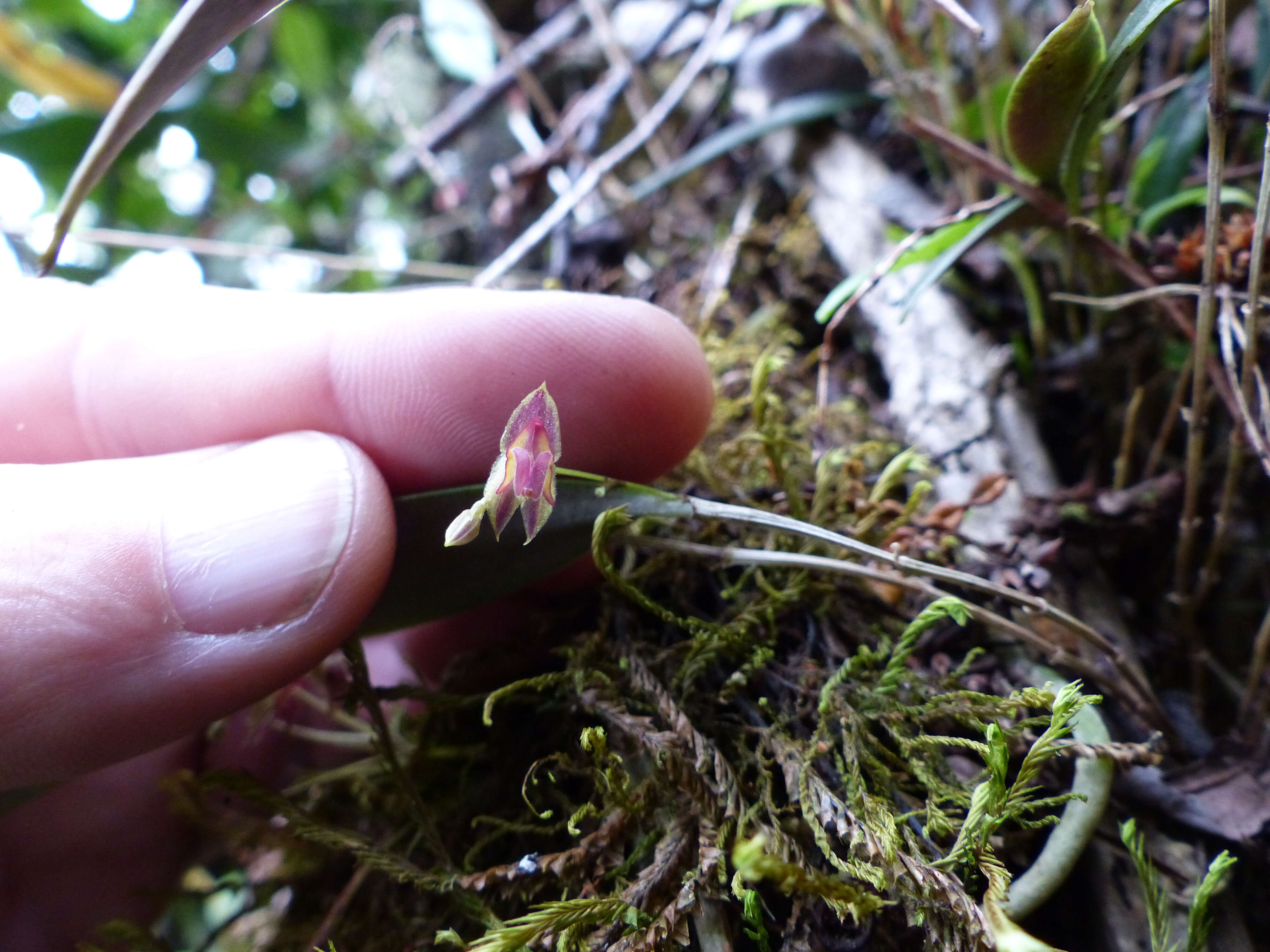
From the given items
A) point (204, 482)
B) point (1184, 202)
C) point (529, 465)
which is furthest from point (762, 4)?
point (204, 482)

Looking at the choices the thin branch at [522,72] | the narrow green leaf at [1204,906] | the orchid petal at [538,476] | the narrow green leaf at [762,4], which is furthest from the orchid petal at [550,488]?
the thin branch at [522,72]

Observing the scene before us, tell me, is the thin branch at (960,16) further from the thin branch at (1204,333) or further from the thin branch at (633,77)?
the thin branch at (633,77)

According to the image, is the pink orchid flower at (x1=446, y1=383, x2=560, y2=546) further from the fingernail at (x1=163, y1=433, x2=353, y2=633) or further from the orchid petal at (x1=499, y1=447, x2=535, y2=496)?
the fingernail at (x1=163, y1=433, x2=353, y2=633)

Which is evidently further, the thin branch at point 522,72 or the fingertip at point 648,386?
the thin branch at point 522,72

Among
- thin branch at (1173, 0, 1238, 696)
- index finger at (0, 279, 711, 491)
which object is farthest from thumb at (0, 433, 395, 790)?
thin branch at (1173, 0, 1238, 696)

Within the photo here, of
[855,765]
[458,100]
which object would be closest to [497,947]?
[855,765]
